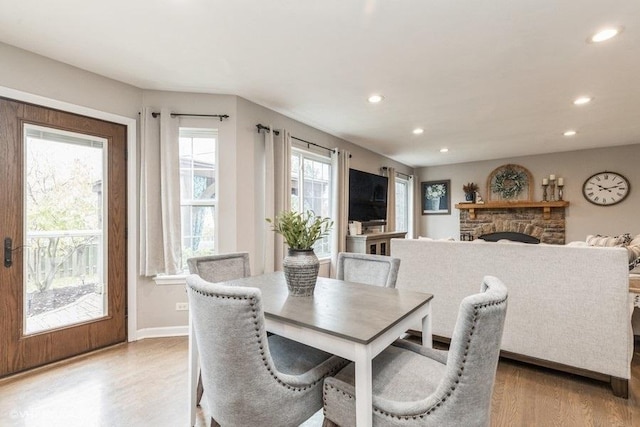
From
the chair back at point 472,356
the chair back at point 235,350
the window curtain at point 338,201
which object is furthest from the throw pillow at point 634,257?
the chair back at point 235,350

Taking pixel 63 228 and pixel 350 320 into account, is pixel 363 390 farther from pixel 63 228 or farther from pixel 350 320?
pixel 63 228

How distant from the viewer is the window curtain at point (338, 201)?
15.3 ft

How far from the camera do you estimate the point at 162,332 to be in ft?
10.2

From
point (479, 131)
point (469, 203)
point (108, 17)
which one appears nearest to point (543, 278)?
point (479, 131)

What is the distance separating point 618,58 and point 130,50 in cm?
379

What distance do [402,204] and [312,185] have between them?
3441 millimetres

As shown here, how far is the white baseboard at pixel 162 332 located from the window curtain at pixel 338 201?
2.20 m

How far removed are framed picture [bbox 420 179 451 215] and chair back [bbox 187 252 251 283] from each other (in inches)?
239

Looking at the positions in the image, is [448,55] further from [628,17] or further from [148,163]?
[148,163]

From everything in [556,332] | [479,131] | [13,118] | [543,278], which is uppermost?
[479,131]

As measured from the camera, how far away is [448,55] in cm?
243

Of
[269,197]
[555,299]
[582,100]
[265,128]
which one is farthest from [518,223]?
[265,128]

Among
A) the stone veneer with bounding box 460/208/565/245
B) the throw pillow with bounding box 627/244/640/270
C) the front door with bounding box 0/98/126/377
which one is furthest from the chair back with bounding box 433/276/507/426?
the stone veneer with bounding box 460/208/565/245

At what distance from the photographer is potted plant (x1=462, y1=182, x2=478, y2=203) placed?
265 inches
